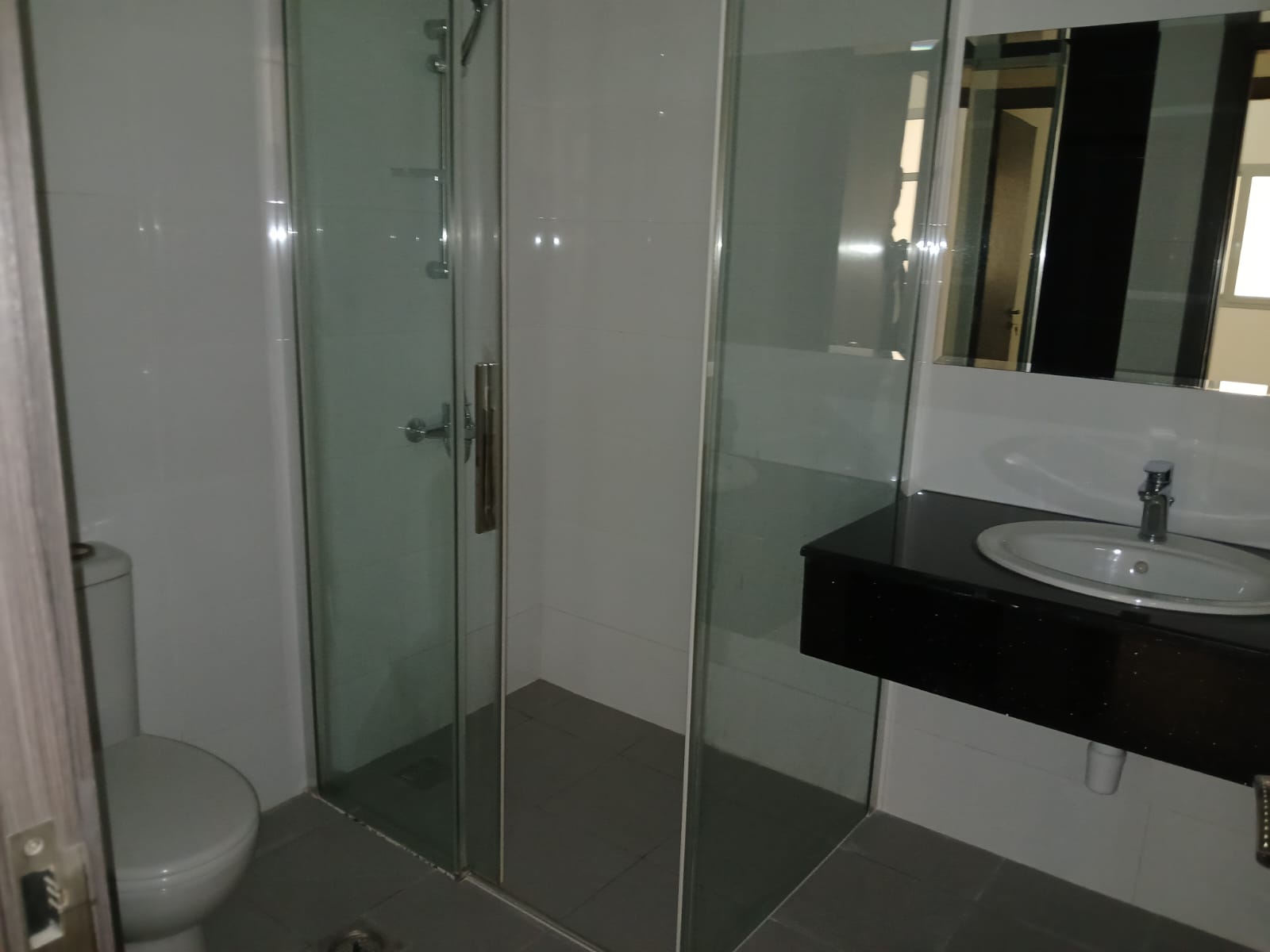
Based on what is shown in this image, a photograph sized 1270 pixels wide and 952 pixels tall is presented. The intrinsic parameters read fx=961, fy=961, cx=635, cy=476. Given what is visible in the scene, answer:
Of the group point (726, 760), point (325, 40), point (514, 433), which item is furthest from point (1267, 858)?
point (514, 433)

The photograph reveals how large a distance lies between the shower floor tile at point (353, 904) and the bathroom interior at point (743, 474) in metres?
0.01

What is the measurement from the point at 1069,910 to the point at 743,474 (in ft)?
4.26

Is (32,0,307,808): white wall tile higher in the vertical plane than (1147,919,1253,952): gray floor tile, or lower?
higher

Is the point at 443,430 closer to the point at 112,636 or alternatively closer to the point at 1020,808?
the point at 112,636

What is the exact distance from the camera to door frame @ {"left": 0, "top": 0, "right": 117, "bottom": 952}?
44 centimetres

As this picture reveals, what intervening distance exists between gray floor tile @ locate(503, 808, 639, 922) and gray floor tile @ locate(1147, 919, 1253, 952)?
115 cm

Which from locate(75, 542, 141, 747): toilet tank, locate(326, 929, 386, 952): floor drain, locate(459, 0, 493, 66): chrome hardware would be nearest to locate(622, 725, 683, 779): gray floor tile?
locate(326, 929, 386, 952): floor drain

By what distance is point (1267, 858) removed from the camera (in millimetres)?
805

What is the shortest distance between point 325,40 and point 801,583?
5.19ft

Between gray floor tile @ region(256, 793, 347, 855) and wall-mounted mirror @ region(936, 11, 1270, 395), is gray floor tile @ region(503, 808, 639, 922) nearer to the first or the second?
gray floor tile @ region(256, 793, 347, 855)

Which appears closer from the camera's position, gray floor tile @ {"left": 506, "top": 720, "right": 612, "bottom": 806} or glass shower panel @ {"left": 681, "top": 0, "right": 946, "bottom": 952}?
glass shower panel @ {"left": 681, "top": 0, "right": 946, "bottom": 952}

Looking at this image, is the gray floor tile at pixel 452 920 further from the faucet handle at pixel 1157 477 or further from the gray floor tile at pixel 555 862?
the faucet handle at pixel 1157 477

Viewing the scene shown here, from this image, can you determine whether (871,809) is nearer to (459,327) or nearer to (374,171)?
(459,327)

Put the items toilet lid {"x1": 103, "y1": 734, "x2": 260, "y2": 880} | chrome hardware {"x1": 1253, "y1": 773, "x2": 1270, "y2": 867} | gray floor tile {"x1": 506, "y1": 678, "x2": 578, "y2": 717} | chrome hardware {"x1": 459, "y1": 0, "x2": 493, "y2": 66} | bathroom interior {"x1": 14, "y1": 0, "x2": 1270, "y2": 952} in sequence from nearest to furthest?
chrome hardware {"x1": 1253, "y1": 773, "x2": 1270, "y2": 867} → toilet lid {"x1": 103, "y1": 734, "x2": 260, "y2": 880} → bathroom interior {"x1": 14, "y1": 0, "x2": 1270, "y2": 952} → chrome hardware {"x1": 459, "y1": 0, "x2": 493, "y2": 66} → gray floor tile {"x1": 506, "y1": 678, "x2": 578, "y2": 717}
